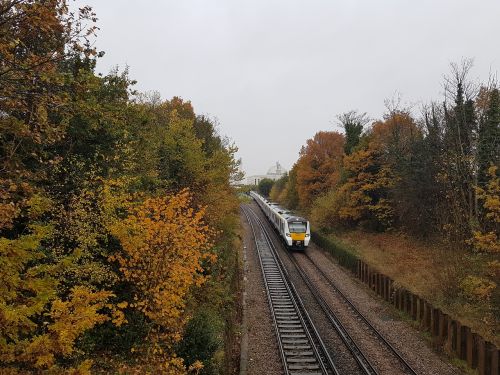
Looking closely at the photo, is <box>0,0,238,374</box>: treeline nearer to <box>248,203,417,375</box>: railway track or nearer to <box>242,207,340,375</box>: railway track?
<box>242,207,340,375</box>: railway track

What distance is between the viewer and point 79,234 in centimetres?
929

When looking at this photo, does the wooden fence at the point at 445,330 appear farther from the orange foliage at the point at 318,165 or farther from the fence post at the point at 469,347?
the orange foliage at the point at 318,165

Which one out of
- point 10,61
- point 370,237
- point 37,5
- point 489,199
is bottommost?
point 370,237

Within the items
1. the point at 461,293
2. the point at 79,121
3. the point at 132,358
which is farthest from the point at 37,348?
the point at 461,293

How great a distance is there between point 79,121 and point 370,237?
26427mm

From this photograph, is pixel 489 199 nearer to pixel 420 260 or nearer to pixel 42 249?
pixel 420 260

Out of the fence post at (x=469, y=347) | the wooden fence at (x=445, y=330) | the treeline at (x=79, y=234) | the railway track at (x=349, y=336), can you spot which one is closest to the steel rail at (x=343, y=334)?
the railway track at (x=349, y=336)

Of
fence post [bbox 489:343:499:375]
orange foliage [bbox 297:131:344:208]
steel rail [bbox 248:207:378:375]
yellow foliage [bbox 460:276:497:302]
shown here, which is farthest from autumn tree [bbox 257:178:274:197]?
fence post [bbox 489:343:499:375]

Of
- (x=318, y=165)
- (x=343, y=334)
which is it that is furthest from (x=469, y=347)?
(x=318, y=165)

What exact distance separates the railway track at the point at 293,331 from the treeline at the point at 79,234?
7.38ft

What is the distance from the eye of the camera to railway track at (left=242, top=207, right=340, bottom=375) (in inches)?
486

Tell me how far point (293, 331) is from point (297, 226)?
16223 millimetres

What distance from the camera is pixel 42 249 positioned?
9008 mm

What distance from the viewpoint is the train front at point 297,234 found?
3067cm
